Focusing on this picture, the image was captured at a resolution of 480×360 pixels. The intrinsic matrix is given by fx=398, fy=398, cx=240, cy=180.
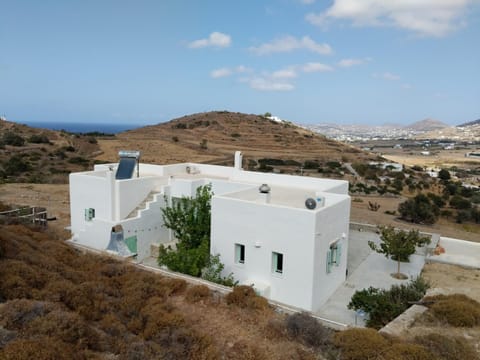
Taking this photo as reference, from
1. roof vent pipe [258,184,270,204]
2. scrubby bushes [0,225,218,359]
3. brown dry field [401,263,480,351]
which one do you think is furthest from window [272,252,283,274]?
brown dry field [401,263,480,351]

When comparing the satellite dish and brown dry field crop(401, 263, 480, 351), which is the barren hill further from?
the satellite dish

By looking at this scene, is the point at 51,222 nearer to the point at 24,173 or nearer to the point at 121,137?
the point at 24,173

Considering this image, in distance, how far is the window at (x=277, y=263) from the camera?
13.6 meters

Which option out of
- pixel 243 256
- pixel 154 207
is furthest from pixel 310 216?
pixel 154 207

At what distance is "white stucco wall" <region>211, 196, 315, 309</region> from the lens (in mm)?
12945

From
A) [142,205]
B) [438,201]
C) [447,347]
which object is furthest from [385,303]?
[438,201]

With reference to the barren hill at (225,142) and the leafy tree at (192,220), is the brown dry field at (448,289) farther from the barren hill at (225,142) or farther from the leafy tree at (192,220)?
the barren hill at (225,142)

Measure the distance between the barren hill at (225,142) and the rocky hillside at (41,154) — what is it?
3740 mm

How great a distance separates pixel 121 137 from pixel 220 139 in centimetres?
1961

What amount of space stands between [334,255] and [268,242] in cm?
272

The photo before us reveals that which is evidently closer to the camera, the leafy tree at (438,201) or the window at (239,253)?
the window at (239,253)

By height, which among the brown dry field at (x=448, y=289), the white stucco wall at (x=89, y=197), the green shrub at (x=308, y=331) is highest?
the white stucco wall at (x=89, y=197)

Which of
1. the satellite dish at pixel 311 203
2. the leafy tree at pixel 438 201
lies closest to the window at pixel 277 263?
the satellite dish at pixel 311 203

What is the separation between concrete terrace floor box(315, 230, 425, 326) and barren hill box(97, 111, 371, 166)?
3969 cm
